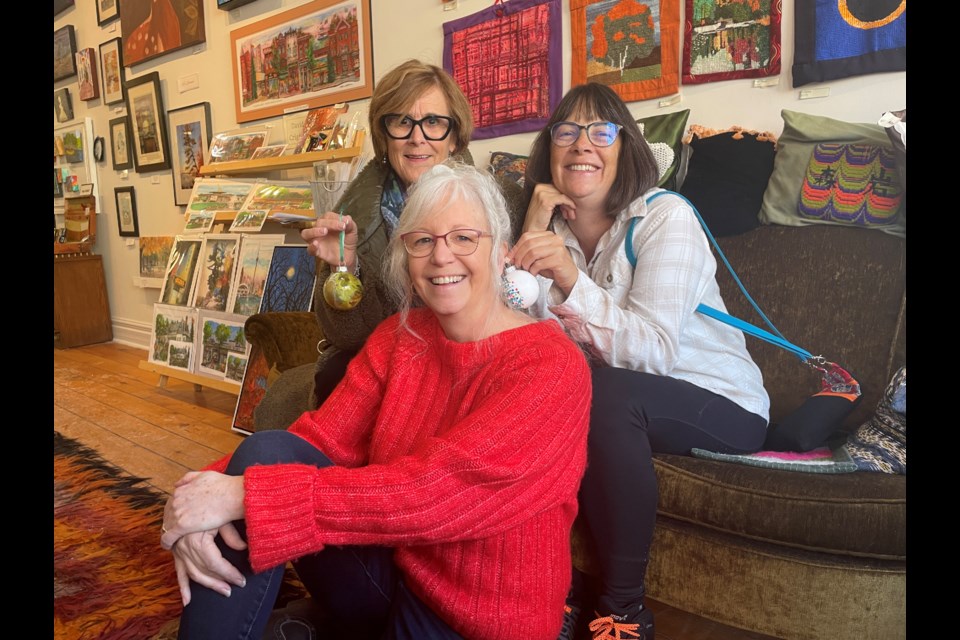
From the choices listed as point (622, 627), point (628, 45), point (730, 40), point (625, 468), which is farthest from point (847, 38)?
point (622, 627)

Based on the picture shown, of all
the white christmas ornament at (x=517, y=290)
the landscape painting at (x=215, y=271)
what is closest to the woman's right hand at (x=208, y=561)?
the white christmas ornament at (x=517, y=290)

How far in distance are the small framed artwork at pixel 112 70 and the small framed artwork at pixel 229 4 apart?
1557mm

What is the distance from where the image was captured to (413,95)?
1.69 m

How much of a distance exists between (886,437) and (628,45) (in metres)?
1.63

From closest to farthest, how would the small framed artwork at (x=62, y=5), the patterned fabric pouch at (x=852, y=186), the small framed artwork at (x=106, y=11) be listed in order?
the patterned fabric pouch at (x=852, y=186), the small framed artwork at (x=106, y=11), the small framed artwork at (x=62, y=5)

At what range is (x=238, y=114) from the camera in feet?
13.6

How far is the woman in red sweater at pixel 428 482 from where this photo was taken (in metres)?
0.95

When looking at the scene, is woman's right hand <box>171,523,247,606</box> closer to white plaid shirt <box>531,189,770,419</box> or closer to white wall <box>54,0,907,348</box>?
white plaid shirt <box>531,189,770,419</box>

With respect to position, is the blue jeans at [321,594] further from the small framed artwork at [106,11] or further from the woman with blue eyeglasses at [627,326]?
the small framed artwork at [106,11]

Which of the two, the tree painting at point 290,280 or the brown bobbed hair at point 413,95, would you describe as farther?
the tree painting at point 290,280

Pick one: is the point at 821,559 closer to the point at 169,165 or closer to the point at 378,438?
the point at 378,438

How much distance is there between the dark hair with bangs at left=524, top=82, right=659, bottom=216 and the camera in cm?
156

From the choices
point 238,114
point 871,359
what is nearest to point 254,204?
point 238,114

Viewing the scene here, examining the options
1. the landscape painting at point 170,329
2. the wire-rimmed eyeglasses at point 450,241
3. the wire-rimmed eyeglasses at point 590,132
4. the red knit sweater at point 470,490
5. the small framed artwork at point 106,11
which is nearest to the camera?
the red knit sweater at point 470,490
